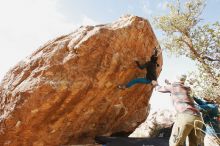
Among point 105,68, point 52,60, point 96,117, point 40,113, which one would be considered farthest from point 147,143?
point 52,60

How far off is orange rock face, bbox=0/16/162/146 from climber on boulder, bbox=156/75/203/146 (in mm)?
3185

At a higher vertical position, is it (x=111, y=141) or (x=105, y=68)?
(x=105, y=68)

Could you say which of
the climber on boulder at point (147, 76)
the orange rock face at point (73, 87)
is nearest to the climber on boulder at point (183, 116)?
the climber on boulder at point (147, 76)

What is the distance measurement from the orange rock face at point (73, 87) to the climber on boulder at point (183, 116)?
3.19 metres

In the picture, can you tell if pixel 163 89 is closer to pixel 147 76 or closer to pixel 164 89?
pixel 164 89

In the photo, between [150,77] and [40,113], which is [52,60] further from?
[150,77]

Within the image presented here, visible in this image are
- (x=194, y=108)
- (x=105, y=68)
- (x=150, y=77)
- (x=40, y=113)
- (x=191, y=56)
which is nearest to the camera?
(x=194, y=108)

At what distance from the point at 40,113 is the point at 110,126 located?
3520 mm

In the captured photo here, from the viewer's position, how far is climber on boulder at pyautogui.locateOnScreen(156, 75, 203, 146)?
709cm

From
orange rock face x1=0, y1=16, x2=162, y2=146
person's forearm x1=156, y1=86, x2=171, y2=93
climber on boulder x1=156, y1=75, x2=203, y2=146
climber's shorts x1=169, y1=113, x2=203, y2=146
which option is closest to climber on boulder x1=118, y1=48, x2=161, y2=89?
orange rock face x1=0, y1=16, x2=162, y2=146

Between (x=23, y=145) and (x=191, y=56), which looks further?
(x=191, y=56)

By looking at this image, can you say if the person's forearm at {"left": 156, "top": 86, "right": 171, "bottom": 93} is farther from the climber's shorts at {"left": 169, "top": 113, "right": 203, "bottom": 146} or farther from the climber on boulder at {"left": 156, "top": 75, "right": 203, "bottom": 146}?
the climber's shorts at {"left": 169, "top": 113, "right": 203, "bottom": 146}

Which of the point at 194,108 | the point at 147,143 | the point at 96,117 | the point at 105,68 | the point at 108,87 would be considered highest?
the point at 105,68

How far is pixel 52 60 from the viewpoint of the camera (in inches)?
379
